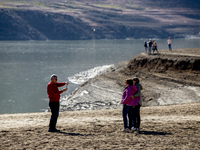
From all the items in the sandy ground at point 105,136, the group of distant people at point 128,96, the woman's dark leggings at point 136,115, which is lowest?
the sandy ground at point 105,136

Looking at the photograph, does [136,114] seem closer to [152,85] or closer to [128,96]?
[128,96]

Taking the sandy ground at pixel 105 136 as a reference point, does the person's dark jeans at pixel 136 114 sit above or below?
above

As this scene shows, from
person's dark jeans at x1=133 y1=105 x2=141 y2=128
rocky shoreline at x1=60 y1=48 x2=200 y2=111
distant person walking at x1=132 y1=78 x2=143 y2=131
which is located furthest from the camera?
rocky shoreline at x1=60 y1=48 x2=200 y2=111

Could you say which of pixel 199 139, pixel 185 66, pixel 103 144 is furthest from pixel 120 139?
pixel 185 66

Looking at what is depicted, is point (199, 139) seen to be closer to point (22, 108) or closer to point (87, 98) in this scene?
point (87, 98)

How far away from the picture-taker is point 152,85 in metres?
23.0

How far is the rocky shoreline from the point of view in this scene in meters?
→ 19.0

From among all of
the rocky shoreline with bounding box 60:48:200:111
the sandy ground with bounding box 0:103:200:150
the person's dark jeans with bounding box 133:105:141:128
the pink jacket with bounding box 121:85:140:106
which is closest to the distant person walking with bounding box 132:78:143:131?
the person's dark jeans with bounding box 133:105:141:128

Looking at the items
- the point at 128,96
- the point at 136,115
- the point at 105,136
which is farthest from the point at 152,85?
the point at 128,96

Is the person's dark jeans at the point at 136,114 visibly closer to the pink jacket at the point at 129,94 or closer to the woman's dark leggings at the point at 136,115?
the woman's dark leggings at the point at 136,115

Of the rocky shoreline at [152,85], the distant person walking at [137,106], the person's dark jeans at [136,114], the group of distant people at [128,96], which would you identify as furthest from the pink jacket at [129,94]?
the rocky shoreline at [152,85]

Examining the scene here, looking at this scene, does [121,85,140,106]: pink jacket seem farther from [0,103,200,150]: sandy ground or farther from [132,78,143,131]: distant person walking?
[0,103,200,150]: sandy ground

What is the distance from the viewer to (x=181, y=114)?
12633 mm

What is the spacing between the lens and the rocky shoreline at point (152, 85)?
749 inches
